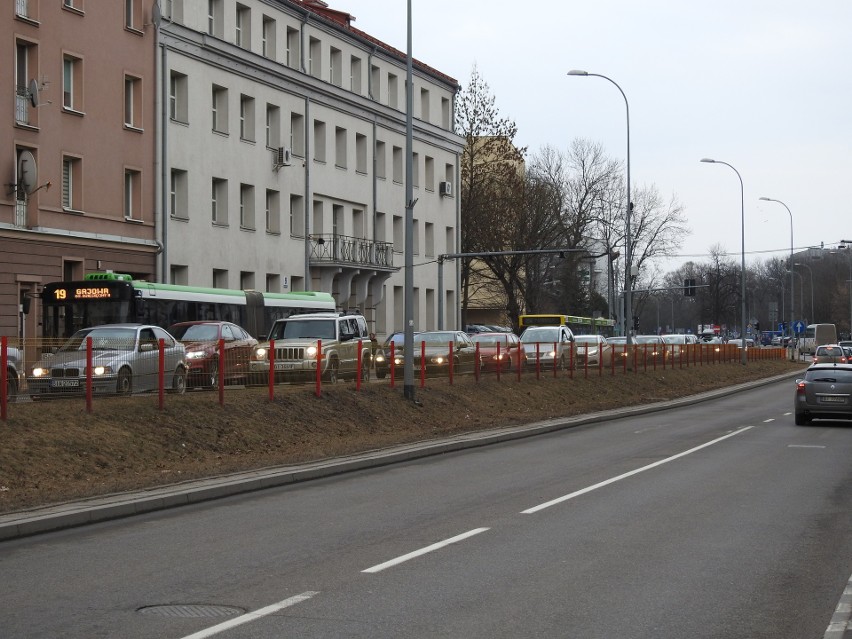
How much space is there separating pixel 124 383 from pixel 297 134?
3553 cm

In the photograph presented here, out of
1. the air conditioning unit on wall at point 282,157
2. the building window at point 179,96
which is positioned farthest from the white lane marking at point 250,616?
the air conditioning unit on wall at point 282,157

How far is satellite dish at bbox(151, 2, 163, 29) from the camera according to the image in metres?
43.9

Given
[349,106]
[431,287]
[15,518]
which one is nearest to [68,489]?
[15,518]

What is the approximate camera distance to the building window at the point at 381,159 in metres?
61.5

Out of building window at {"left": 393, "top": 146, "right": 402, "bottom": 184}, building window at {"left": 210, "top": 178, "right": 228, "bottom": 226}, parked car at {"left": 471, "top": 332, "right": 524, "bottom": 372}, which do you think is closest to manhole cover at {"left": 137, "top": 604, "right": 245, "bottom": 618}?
parked car at {"left": 471, "top": 332, "right": 524, "bottom": 372}

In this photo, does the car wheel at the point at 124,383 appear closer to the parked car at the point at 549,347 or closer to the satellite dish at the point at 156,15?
the parked car at the point at 549,347

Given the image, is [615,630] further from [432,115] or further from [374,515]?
[432,115]

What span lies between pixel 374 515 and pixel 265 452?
7.44m

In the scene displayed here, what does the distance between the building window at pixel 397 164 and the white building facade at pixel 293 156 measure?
6 centimetres

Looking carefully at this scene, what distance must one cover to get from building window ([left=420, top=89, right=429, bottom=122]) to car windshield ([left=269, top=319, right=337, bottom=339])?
36.3m

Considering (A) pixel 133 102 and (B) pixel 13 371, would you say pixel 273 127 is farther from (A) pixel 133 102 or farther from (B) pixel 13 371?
(B) pixel 13 371

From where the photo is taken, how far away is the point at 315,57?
55.5m

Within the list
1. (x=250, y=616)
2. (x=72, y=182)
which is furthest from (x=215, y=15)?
(x=250, y=616)

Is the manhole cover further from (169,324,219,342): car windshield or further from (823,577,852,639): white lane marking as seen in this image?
(169,324,219,342): car windshield
